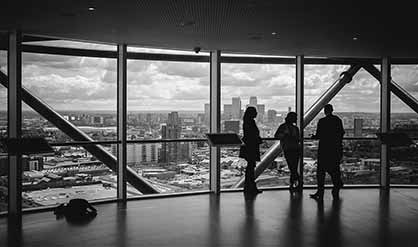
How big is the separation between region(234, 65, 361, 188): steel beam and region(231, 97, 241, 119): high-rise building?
1.26 metres

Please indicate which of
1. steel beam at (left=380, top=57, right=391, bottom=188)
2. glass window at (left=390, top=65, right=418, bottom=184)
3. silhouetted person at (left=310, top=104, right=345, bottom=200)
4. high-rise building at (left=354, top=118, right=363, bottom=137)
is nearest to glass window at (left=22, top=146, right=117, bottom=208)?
silhouetted person at (left=310, top=104, right=345, bottom=200)

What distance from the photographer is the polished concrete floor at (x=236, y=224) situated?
6.03 meters

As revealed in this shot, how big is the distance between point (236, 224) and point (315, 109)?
5.29m

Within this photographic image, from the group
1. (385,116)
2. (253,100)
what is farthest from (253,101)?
(385,116)

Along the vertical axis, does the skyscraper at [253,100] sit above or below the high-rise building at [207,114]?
above

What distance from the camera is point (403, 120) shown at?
11.5 metres

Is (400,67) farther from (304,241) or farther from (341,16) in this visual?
(304,241)

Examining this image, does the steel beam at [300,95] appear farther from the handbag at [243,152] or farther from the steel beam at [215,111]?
the steel beam at [215,111]

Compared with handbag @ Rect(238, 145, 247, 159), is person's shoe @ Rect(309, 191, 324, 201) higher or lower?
lower

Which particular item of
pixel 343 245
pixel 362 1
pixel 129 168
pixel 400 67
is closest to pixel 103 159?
pixel 129 168

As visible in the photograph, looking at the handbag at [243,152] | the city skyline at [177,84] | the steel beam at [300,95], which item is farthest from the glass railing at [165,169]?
the city skyline at [177,84]

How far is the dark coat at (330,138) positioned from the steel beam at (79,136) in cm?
369

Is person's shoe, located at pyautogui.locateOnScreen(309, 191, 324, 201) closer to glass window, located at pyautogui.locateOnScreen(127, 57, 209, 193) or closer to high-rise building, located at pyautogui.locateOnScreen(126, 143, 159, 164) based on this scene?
glass window, located at pyautogui.locateOnScreen(127, 57, 209, 193)

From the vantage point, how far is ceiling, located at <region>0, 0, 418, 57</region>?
5672 millimetres
